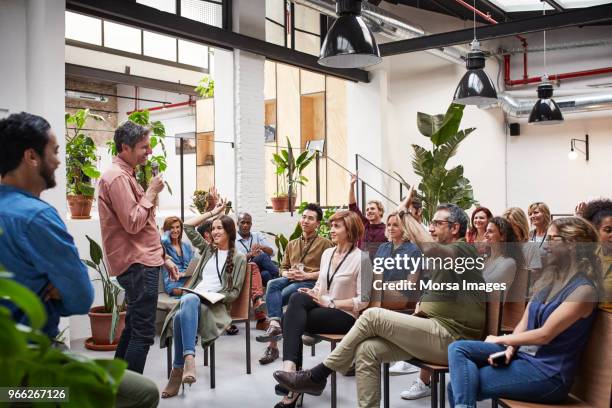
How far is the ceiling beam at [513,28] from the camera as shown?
21.8 ft

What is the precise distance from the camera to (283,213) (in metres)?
7.46

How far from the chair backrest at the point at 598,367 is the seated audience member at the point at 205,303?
2.21 meters

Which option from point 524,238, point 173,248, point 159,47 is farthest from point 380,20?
point 159,47

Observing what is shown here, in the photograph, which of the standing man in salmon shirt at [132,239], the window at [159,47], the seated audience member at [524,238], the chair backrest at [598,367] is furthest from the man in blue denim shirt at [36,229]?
the window at [159,47]

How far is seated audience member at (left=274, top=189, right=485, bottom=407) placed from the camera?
113 inches

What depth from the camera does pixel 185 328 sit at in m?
3.76

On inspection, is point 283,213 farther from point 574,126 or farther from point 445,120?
point 574,126

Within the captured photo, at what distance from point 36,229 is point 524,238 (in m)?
3.34

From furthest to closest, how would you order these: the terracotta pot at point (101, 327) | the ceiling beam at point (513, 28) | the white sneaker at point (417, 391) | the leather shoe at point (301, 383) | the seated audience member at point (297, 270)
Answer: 1. the ceiling beam at point (513, 28)
2. the terracotta pot at point (101, 327)
3. the seated audience member at point (297, 270)
4. the white sneaker at point (417, 391)
5. the leather shoe at point (301, 383)

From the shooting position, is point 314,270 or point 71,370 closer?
point 71,370

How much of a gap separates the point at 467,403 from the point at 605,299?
0.67 m

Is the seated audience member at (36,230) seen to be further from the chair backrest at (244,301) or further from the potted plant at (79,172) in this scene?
the potted plant at (79,172)

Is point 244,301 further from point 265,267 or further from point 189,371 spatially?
point 265,267

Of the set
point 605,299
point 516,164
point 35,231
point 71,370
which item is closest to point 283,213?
point 516,164
